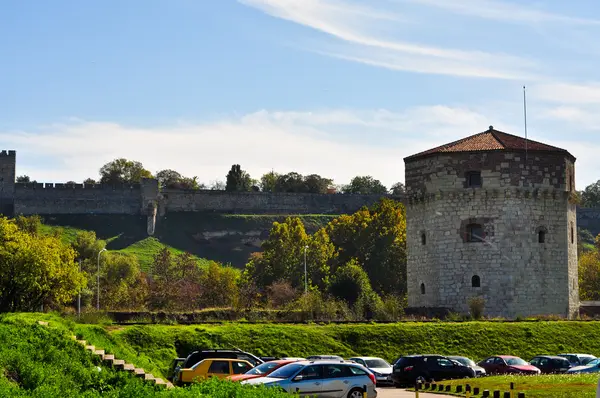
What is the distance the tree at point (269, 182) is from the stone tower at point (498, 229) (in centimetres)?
11542

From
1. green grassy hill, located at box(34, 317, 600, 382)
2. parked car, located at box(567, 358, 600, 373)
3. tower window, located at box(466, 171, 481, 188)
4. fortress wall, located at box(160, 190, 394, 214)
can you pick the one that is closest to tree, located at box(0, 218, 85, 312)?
green grassy hill, located at box(34, 317, 600, 382)

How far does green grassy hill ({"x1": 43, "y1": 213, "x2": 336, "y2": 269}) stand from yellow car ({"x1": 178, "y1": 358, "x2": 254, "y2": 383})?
3855 inches

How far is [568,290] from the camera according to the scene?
6253 centimetres

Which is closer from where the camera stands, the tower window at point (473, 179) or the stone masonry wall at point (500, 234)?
the stone masonry wall at point (500, 234)

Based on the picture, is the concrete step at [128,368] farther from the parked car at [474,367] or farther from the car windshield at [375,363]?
the parked car at [474,367]

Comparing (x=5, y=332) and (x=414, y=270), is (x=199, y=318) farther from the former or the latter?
(x=5, y=332)

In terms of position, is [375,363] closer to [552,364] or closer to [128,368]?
[552,364]

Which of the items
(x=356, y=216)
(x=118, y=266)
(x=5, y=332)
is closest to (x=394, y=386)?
(x=5, y=332)

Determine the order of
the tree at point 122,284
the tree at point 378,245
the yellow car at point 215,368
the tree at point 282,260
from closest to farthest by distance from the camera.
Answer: the yellow car at point 215,368
the tree at point 378,245
the tree at point 122,284
the tree at point 282,260

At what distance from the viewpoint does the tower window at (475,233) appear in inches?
2432

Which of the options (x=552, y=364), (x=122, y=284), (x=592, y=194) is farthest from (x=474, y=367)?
(x=592, y=194)

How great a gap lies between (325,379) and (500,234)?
33.7 m

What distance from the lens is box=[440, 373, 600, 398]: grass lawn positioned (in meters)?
30.0

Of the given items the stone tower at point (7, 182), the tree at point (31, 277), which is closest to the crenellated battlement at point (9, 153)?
the stone tower at point (7, 182)
